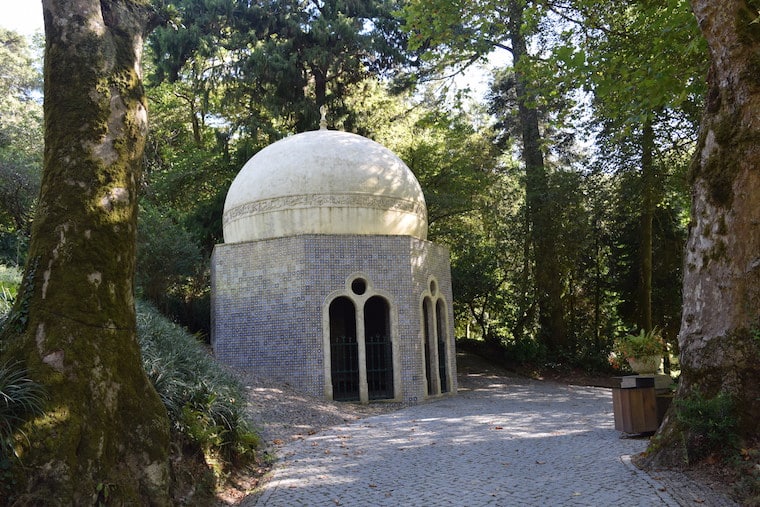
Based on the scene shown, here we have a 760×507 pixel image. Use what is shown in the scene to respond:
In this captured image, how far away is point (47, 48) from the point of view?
568 cm

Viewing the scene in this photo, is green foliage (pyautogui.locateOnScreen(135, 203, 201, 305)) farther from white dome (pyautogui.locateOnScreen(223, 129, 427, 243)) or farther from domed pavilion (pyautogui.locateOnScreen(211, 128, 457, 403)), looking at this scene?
white dome (pyautogui.locateOnScreen(223, 129, 427, 243))

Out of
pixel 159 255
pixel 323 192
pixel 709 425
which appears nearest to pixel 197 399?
pixel 709 425

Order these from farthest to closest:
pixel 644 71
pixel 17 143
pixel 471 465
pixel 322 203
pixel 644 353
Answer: pixel 17 143 → pixel 322 203 → pixel 644 71 → pixel 644 353 → pixel 471 465

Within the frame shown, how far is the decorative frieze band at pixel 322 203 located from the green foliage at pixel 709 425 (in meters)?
10.4

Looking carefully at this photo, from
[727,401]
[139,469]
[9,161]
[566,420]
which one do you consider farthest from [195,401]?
[9,161]

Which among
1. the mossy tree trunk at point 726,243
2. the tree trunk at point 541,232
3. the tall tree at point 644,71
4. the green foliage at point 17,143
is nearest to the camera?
the mossy tree trunk at point 726,243

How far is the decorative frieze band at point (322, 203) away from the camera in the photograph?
51.5 ft

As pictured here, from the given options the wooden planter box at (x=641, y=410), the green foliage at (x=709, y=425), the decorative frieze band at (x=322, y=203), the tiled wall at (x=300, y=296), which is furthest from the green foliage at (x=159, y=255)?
the green foliage at (x=709, y=425)

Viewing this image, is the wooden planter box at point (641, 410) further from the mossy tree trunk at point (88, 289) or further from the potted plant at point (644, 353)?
the mossy tree trunk at point (88, 289)

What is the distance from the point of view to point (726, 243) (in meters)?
6.73

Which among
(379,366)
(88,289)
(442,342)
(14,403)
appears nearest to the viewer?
(14,403)

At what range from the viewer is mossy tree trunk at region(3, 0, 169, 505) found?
4.67m

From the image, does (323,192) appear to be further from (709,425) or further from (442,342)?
(709,425)

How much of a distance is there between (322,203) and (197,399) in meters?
9.08
